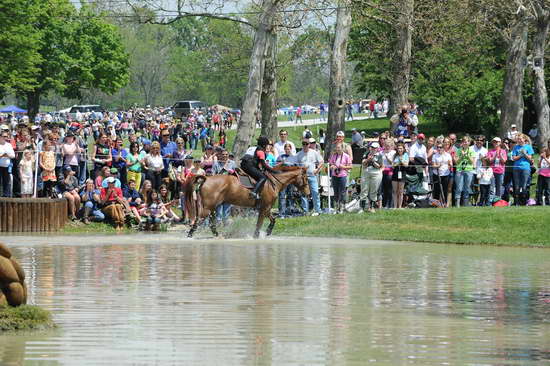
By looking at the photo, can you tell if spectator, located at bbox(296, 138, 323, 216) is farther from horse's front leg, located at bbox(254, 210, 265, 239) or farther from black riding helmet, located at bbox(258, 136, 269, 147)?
black riding helmet, located at bbox(258, 136, 269, 147)

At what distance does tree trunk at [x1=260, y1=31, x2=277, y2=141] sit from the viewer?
39.0 metres

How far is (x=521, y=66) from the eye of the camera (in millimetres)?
49781

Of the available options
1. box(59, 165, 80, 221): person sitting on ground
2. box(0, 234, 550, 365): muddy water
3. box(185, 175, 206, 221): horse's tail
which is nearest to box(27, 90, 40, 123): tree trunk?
box(59, 165, 80, 221): person sitting on ground

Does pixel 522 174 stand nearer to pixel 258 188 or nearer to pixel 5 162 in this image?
pixel 258 188

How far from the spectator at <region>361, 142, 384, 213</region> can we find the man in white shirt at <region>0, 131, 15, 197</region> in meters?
8.48

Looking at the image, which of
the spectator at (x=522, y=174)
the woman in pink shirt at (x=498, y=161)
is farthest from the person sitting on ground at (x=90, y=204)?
the spectator at (x=522, y=174)

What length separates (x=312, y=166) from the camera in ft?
104

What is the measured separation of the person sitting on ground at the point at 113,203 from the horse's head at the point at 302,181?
166 inches

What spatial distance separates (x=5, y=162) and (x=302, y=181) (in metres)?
7.08

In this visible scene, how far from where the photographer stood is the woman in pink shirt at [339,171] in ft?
104

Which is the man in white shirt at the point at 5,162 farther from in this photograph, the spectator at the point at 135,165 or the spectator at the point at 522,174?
the spectator at the point at 522,174

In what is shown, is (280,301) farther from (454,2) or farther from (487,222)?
(454,2)

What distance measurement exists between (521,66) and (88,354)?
133ft

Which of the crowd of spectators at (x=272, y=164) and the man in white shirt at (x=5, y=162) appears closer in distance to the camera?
the man in white shirt at (x=5, y=162)
